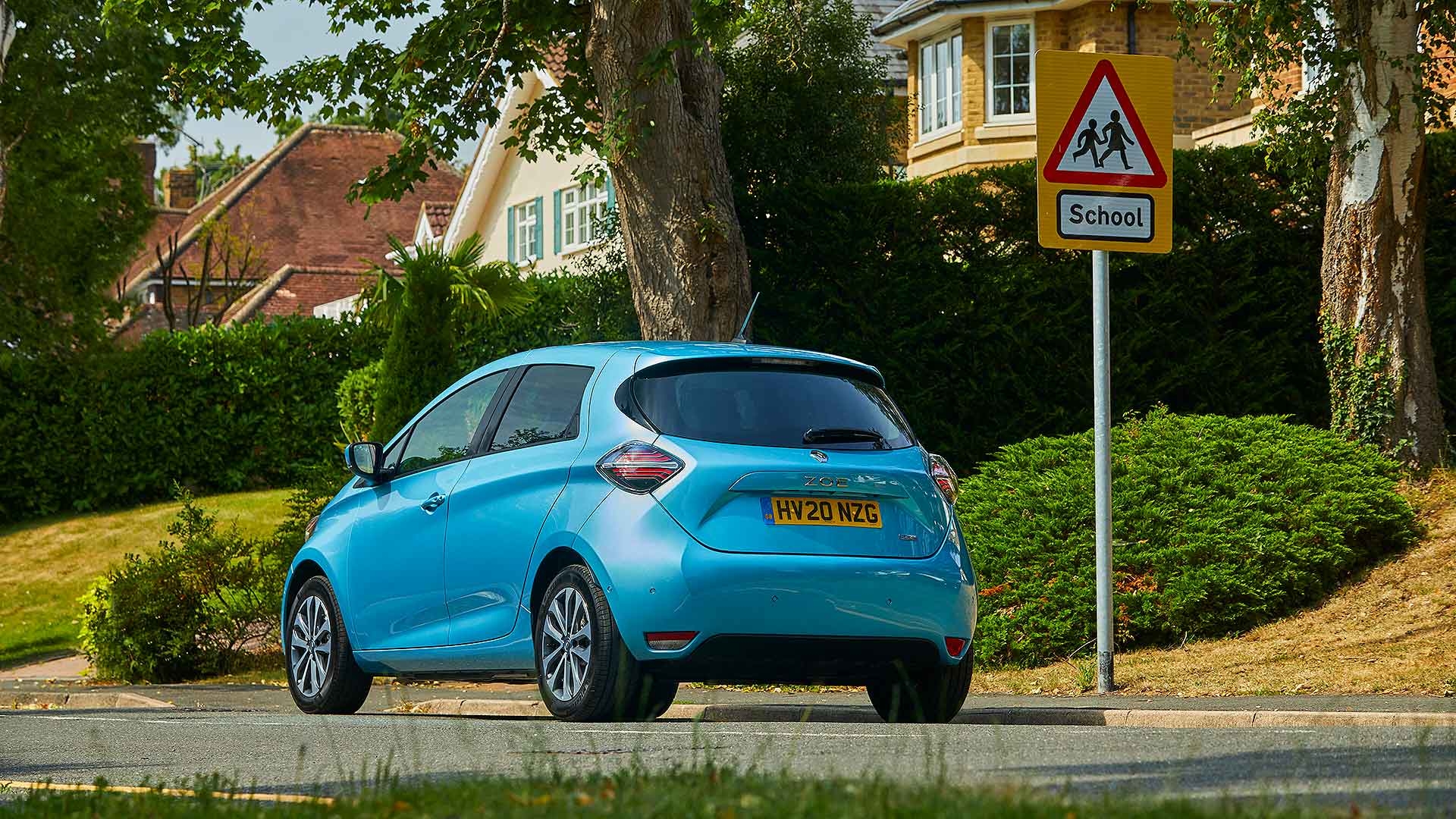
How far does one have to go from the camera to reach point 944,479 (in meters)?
8.93

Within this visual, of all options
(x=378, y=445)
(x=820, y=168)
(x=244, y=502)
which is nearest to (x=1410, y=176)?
(x=820, y=168)

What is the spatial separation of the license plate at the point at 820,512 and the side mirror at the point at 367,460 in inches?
110

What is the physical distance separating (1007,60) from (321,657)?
2537cm

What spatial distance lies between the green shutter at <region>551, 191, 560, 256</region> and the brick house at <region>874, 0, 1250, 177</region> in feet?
33.1

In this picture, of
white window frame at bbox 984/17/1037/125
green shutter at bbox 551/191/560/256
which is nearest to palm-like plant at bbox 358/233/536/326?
white window frame at bbox 984/17/1037/125

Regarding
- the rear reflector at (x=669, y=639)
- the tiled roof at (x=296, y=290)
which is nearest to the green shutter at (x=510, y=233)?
the tiled roof at (x=296, y=290)

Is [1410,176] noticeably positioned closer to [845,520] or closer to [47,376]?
[845,520]

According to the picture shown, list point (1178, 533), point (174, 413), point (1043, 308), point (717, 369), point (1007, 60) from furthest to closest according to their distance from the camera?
point (1007, 60)
point (174, 413)
point (1043, 308)
point (1178, 533)
point (717, 369)

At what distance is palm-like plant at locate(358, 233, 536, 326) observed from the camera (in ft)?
53.4

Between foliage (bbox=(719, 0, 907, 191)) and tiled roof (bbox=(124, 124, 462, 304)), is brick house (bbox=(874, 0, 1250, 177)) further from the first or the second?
tiled roof (bbox=(124, 124, 462, 304))

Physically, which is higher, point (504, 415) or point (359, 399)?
point (504, 415)

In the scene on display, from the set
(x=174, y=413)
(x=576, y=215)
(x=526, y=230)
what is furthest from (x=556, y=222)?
(x=174, y=413)

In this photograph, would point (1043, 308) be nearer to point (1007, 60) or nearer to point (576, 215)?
point (1007, 60)

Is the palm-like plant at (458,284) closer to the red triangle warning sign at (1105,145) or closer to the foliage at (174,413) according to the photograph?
the red triangle warning sign at (1105,145)
